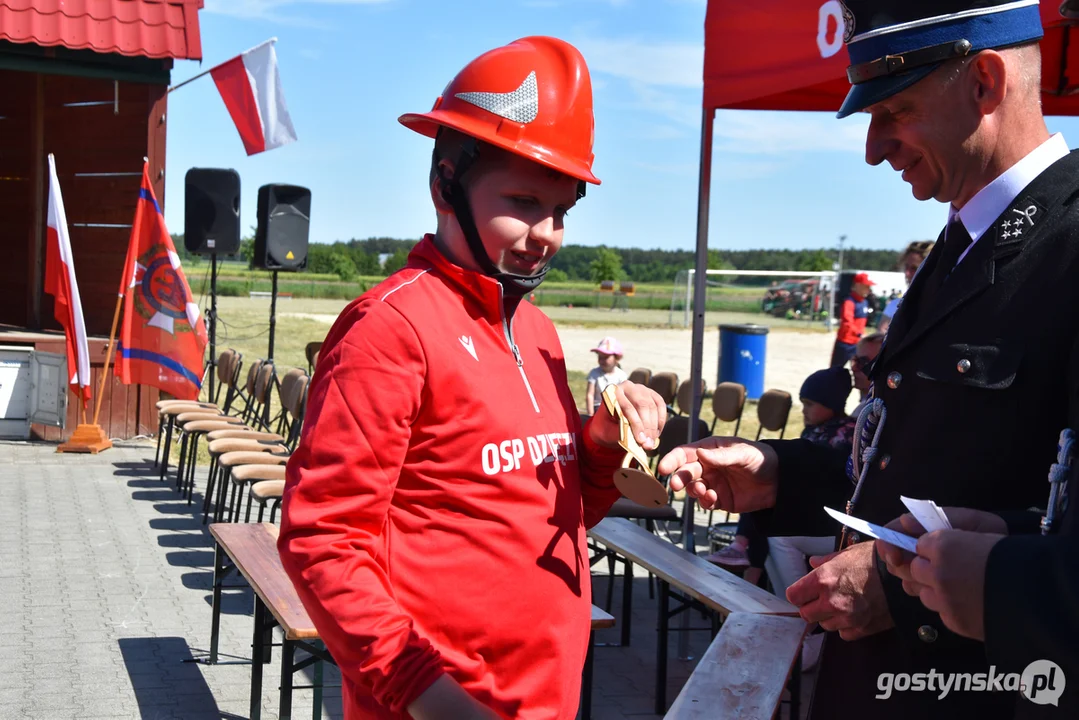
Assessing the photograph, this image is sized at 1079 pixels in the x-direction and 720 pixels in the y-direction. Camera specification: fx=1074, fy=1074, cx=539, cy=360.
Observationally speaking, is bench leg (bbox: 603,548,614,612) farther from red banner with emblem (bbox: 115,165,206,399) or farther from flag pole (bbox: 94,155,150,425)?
flag pole (bbox: 94,155,150,425)

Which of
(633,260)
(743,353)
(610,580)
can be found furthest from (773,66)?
(633,260)

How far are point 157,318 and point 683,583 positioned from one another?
22.0 ft

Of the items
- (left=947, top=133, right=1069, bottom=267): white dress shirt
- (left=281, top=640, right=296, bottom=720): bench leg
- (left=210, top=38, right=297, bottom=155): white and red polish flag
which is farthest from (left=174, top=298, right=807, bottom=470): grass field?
(left=947, top=133, right=1069, bottom=267): white dress shirt

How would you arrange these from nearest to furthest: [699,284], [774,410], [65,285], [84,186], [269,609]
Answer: [269,609] < [699,284] < [774,410] < [65,285] < [84,186]

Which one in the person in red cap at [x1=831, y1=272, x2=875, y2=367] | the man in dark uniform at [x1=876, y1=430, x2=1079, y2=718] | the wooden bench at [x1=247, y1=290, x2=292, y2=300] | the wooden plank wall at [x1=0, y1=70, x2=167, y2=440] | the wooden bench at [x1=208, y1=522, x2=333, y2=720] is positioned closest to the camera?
the man in dark uniform at [x1=876, y1=430, x2=1079, y2=718]

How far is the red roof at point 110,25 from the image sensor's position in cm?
975

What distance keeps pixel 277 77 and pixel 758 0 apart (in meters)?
6.96

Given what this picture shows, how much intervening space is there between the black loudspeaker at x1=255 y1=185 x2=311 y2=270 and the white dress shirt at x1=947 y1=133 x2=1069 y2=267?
1059cm

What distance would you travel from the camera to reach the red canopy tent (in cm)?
427

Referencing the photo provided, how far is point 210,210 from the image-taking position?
11453 mm

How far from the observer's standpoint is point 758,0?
184 inches

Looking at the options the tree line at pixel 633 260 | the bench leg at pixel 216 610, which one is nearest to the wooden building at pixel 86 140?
the bench leg at pixel 216 610

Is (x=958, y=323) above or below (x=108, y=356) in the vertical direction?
above

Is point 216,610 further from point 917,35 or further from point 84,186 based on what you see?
point 84,186
